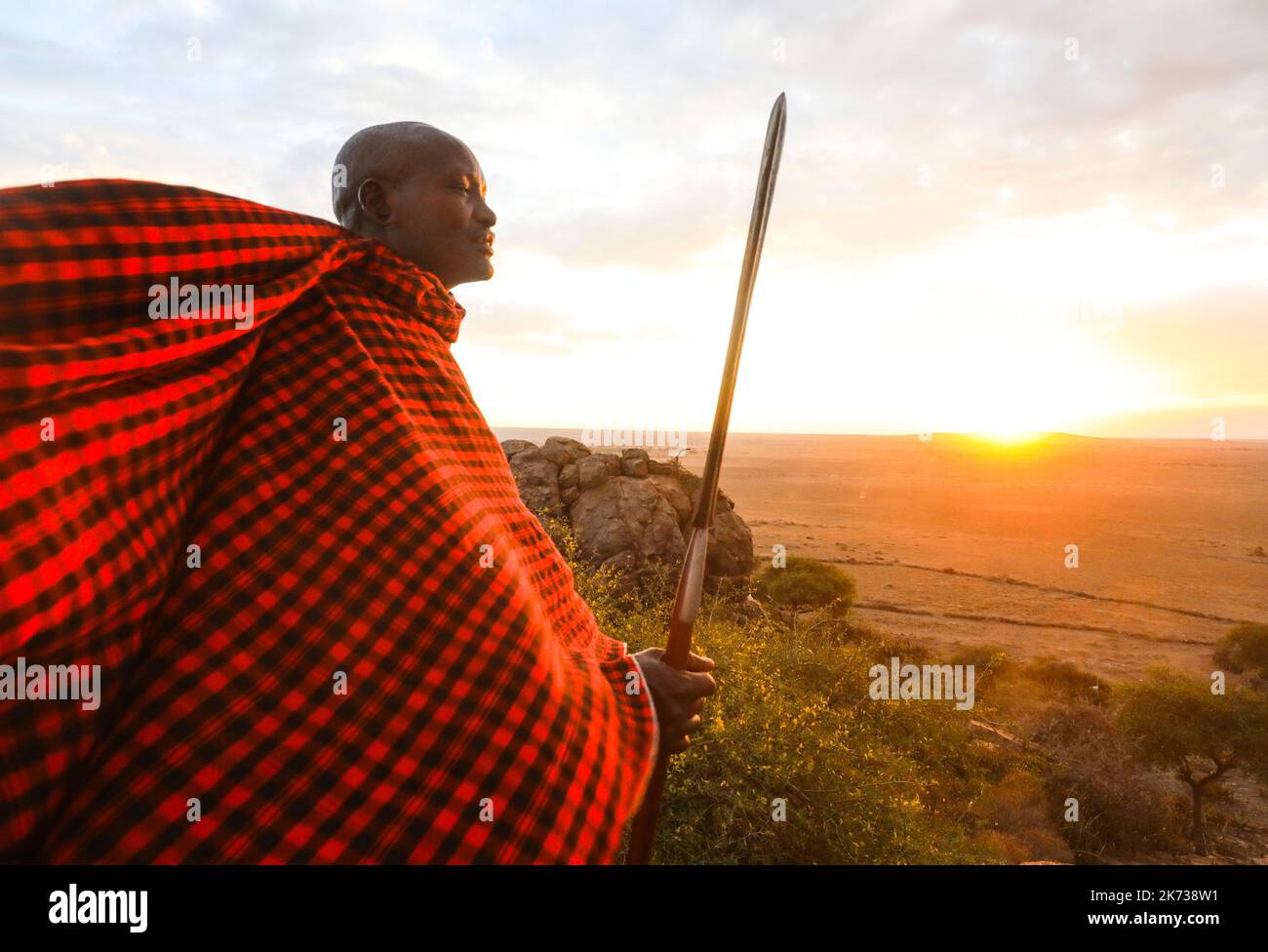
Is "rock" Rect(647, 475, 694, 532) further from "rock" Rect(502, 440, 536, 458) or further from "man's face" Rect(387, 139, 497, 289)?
"man's face" Rect(387, 139, 497, 289)

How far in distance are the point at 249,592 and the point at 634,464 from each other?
44.4 feet

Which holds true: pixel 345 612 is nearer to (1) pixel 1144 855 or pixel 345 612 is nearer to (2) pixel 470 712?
(2) pixel 470 712

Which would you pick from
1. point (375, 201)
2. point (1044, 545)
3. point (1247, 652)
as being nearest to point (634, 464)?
point (375, 201)

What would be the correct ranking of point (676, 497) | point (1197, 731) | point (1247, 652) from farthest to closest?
point (1247, 652) < point (676, 497) < point (1197, 731)

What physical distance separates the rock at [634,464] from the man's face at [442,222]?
488 inches

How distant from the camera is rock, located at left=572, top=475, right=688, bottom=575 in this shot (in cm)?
1281

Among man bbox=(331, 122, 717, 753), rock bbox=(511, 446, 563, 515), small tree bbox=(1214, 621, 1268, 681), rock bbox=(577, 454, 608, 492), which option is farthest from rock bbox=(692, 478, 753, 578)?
small tree bbox=(1214, 621, 1268, 681)

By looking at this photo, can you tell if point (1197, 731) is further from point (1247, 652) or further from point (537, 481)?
point (537, 481)

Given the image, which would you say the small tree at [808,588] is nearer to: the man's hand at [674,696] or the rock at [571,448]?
the rock at [571,448]

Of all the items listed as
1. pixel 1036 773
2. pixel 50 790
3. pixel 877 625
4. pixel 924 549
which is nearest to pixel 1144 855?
pixel 1036 773

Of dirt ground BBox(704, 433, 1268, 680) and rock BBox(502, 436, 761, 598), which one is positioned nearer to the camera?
rock BBox(502, 436, 761, 598)

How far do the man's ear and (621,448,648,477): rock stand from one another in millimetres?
12438

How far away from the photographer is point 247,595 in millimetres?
1064

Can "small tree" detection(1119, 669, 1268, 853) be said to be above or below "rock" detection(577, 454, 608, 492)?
below
